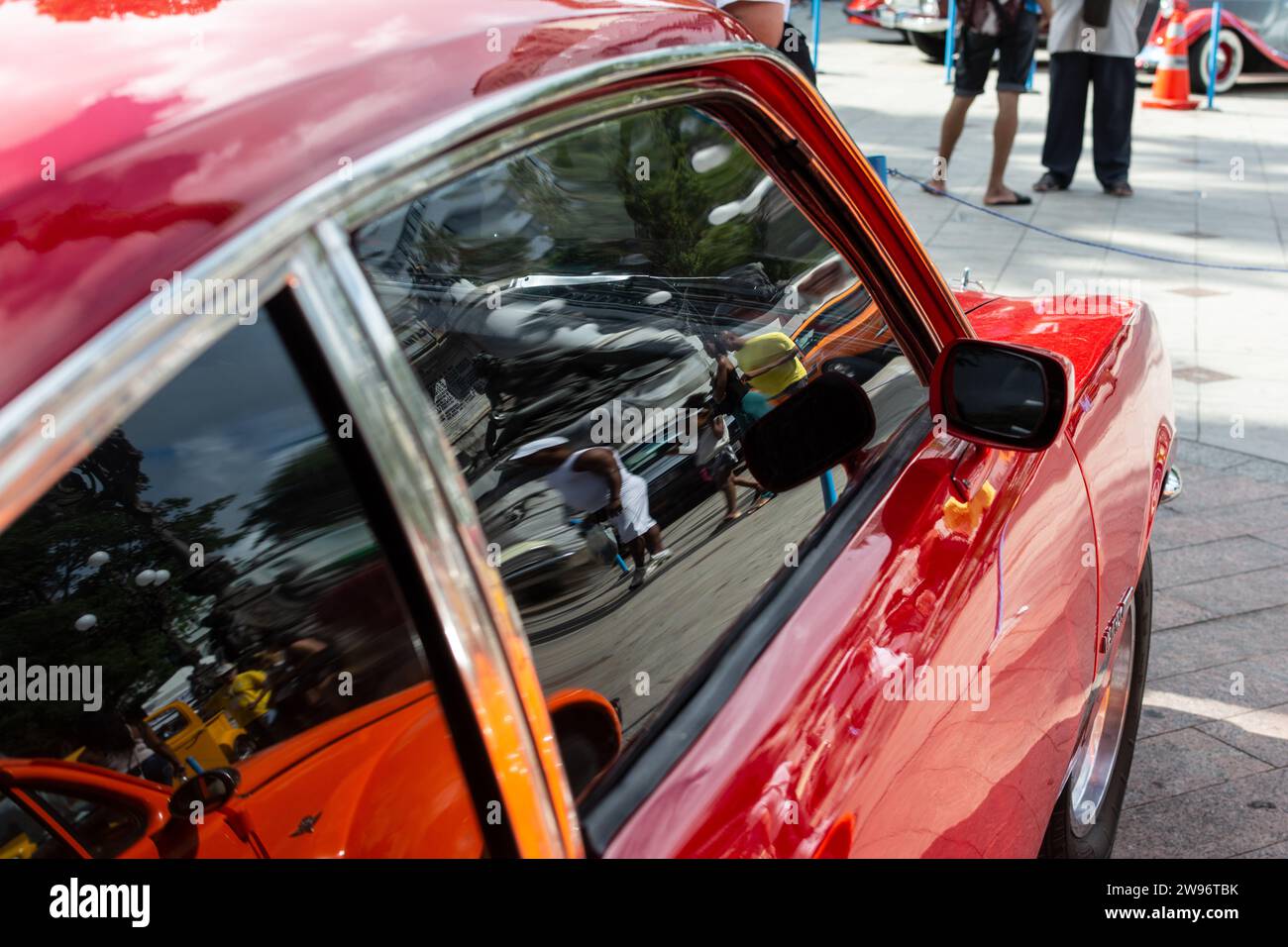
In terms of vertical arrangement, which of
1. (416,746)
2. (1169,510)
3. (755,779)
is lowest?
(1169,510)

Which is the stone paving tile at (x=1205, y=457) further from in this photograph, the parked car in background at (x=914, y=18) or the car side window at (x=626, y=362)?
the parked car in background at (x=914, y=18)

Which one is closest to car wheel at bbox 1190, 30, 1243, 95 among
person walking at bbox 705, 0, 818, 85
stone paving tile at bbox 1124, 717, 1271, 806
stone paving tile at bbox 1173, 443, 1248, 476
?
stone paving tile at bbox 1173, 443, 1248, 476

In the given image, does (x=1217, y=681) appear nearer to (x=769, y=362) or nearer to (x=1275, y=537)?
(x=1275, y=537)

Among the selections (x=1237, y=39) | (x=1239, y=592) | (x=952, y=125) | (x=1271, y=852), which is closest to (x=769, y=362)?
(x=1271, y=852)

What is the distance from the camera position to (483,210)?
4.71ft

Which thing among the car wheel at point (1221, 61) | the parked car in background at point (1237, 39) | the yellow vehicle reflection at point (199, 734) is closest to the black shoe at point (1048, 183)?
the parked car in background at point (1237, 39)

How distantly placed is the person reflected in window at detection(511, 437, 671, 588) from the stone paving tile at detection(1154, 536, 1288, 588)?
3226 millimetres

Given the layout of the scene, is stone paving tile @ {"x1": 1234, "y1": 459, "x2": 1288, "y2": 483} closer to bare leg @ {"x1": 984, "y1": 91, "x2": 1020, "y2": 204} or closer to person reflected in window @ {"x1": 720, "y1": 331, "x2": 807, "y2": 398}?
person reflected in window @ {"x1": 720, "y1": 331, "x2": 807, "y2": 398}

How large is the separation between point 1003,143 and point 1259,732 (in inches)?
263

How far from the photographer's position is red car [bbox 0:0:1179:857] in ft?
2.97

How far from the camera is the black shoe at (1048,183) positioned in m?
9.98
